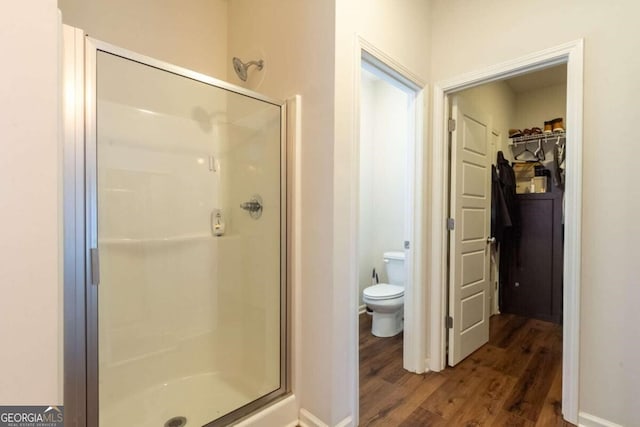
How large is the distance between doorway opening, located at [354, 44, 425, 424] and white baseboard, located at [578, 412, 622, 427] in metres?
0.86

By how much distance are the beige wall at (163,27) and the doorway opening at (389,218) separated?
44.1 inches

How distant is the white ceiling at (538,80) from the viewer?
322cm

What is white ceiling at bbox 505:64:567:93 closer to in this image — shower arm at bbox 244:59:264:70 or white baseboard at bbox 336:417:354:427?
shower arm at bbox 244:59:264:70

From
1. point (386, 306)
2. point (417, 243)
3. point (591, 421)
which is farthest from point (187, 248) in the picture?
point (591, 421)

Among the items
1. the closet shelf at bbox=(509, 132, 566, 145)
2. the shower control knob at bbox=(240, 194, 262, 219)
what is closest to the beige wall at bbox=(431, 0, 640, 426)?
the shower control knob at bbox=(240, 194, 262, 219)

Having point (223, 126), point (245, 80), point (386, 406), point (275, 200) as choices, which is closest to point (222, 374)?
point (386, 406)

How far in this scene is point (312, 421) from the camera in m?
1.59

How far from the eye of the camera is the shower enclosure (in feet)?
4.99

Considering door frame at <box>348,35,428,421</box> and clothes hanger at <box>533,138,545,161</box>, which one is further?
clothes hanger at <box>533,138,545,161</box>

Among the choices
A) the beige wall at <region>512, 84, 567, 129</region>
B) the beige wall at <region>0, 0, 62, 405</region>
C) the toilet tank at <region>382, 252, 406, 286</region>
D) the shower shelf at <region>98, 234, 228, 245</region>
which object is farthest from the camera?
the beige wall at <region>512, 84, 567, 129</region>

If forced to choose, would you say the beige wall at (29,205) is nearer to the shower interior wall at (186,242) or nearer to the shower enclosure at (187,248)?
the shower enclosure at (187,248)

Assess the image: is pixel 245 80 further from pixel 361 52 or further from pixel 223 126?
pixel 361 52

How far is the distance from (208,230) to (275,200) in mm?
604

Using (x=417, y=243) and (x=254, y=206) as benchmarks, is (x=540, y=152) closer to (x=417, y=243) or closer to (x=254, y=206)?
(x=417, y=243)
